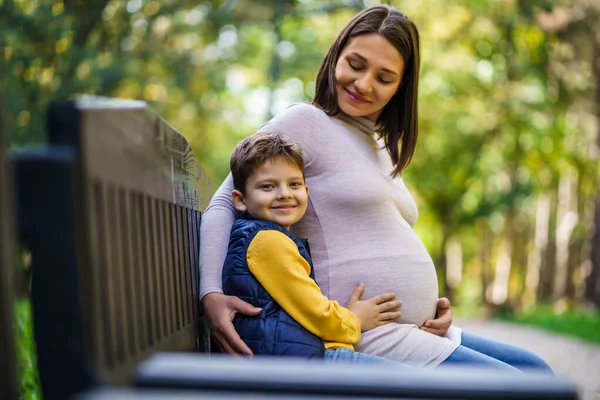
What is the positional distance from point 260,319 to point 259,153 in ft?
1.65

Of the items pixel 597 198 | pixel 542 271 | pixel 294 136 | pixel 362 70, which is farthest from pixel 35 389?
pixel 542 271

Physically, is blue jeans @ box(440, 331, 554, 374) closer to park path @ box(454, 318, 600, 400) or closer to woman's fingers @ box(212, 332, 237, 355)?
woman's fingers @ box(212, 332, 237, 355)

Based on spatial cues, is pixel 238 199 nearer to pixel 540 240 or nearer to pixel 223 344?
pixel 223 344

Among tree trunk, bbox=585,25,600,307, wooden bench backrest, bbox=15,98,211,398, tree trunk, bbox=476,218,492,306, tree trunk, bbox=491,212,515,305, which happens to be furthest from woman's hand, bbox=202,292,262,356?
tree trunk, bbox=476,218,492,306

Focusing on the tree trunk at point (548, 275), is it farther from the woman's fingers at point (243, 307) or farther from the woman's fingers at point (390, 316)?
the woman's fingers at point (243, 307)

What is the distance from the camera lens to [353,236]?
241cm

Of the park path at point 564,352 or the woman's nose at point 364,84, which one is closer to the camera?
the woman's nose at point 364,84

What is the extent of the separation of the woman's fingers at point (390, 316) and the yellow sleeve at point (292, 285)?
22 cm

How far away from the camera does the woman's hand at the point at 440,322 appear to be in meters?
2.50

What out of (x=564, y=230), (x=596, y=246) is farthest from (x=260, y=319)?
(x=564, y=230)

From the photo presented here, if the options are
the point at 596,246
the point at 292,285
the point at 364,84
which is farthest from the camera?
the point at 596,246

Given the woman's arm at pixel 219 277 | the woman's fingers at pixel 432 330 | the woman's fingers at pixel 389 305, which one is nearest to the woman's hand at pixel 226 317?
the woman's arm at pixel 219 277

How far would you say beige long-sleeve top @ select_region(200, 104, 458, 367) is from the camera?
7.36 ft

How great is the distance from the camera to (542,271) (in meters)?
21.2
